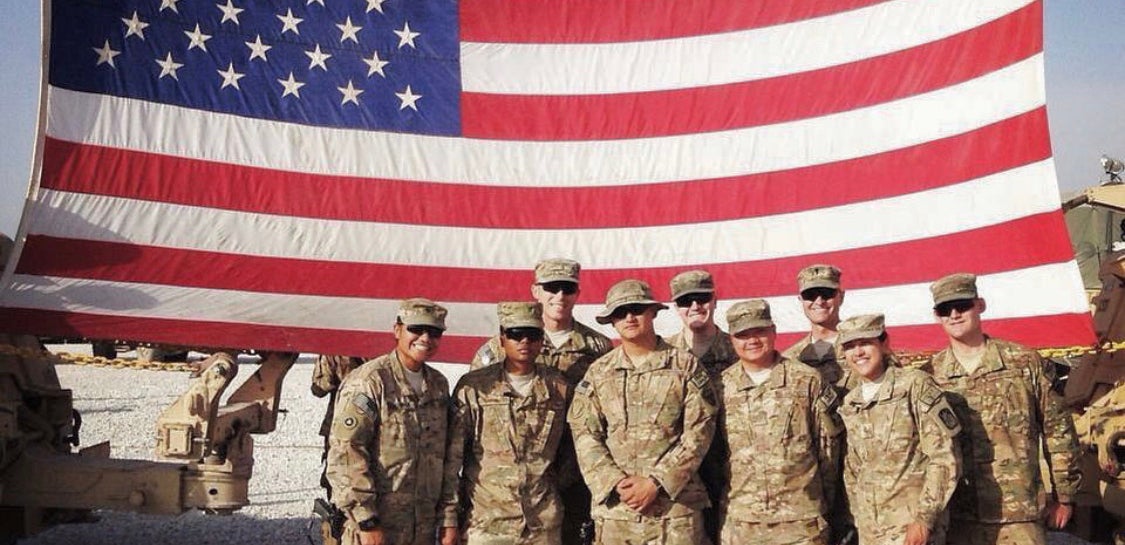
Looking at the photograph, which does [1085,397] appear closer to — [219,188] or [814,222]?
[814,222]

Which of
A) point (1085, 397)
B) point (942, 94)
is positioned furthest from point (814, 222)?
point (1085, 397)

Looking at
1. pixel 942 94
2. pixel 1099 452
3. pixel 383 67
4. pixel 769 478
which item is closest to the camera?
pixel 769 478

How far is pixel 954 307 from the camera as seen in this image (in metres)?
4.38

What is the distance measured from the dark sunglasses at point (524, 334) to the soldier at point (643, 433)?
0.84 ft

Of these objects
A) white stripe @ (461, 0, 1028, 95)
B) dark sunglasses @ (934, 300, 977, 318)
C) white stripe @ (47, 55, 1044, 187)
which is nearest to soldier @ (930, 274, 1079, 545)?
dark sunglasses @ (934, 300, 977, 318)

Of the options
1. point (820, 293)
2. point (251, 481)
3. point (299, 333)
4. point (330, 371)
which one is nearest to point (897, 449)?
point (820, 293)

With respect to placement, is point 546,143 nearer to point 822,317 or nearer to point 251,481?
point 822,317

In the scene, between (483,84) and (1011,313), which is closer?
(1011,313)

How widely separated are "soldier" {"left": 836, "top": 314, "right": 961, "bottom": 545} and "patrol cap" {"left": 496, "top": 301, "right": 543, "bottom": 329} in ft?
3.71

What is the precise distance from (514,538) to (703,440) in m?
0.81

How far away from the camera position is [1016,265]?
18.4ft

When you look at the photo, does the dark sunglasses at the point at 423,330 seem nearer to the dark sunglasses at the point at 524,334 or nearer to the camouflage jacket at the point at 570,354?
the dark sunglasses at the point at 524,334

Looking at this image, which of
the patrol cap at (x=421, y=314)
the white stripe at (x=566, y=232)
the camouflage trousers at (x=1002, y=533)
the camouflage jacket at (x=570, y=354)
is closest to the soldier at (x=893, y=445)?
the camouflage trousers at (x=1002, y=533)

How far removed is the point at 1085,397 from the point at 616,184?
2.83 m
